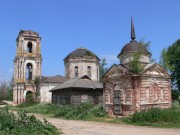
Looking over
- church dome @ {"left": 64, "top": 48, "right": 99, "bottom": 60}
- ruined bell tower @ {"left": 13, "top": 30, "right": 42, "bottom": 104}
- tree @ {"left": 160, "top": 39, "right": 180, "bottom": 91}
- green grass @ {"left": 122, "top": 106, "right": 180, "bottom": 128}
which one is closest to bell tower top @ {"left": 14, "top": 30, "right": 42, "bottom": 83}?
ruined bell tower @ {"left": 13, "top": 30, "right": 42, "bottom": 104}

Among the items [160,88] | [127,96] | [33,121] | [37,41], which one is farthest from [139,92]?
[37,41]

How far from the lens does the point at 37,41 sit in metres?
48.8

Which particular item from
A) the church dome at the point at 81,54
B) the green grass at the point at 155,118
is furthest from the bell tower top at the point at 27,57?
the green grass at the point at 155,118

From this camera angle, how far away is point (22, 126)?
540 inches

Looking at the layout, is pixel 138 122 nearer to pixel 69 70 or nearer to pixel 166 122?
pixel 166 122

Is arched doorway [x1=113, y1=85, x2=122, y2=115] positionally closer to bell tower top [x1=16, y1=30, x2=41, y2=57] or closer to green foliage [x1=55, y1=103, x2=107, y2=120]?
green foliage [x1=55, y1=103, x2=107, y2=120]

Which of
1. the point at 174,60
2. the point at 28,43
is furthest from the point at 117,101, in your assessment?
the point at 28,43

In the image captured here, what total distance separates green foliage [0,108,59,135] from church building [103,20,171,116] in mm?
9268

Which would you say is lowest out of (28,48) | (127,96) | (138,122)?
(138,122)

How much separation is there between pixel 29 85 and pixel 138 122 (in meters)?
31.3

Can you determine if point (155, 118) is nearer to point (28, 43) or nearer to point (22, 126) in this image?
point (22, 126)

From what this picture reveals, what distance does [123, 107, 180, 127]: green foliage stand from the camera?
18594 millimetres

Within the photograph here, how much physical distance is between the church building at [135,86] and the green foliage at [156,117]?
5.78 ft

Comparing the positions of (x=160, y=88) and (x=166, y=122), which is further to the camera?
(x=160, y=88)
